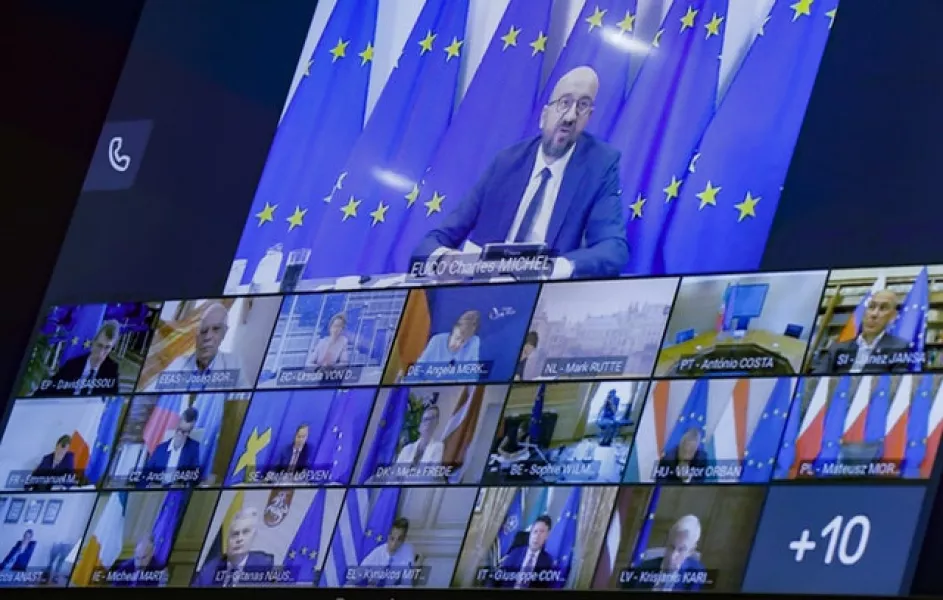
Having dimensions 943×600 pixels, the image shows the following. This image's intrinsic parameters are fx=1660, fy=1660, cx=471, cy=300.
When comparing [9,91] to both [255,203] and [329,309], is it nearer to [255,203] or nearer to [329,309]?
[255,203]

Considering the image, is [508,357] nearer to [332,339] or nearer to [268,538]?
[332,339]

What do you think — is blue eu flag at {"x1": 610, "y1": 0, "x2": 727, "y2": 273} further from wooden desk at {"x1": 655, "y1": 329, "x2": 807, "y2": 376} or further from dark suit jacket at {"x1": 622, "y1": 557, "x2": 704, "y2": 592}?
dark suit jacket at {"x1": 622, "y1": 557, "x2": 704, "y2": 592}

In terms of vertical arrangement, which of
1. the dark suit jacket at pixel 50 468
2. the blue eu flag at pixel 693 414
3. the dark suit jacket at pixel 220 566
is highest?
the blue eu flag at pixel 693 414

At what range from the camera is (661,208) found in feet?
16.6

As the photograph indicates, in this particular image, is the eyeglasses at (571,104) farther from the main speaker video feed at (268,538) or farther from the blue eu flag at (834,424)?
the main speaker video feed at (268,538)

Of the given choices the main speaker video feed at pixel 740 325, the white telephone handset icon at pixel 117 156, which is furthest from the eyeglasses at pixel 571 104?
the white telephone handset icon at pixel 117 156

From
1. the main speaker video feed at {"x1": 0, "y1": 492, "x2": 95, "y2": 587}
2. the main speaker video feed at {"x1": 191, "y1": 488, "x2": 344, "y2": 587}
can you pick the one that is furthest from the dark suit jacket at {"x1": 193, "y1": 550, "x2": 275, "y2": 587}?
the main speaker video feed at {"x1": 0, "y1": 492, "x2": 95, "y2": 587}

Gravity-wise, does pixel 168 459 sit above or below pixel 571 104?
below

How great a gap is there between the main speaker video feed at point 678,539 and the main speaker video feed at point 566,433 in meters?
0.14

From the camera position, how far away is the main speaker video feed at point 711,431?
4656 millimetres

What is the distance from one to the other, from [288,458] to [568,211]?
1207 mm

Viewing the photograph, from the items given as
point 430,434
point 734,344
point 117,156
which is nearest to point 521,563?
point 430,434

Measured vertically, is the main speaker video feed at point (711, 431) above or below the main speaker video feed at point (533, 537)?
above

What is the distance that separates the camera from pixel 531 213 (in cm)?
529
